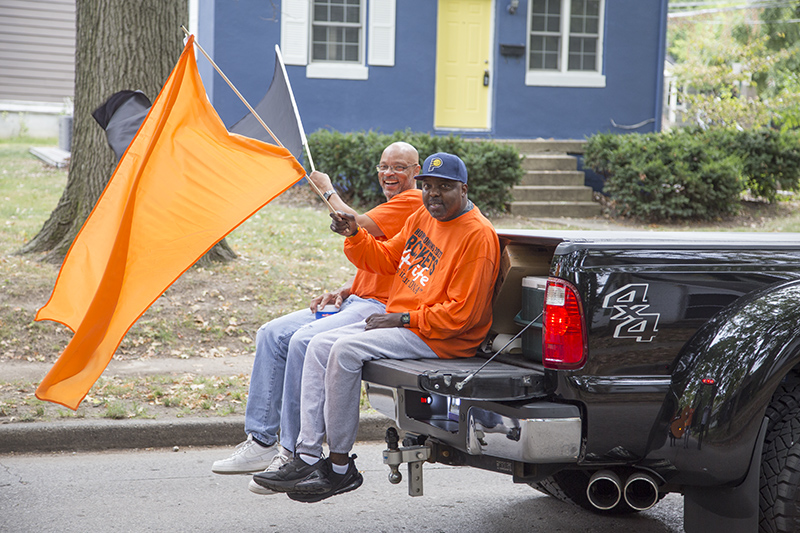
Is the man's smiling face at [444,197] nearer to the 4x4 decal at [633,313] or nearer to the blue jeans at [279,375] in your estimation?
the blue jeans at [279,375]

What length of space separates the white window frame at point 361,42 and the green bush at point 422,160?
8.24 feet

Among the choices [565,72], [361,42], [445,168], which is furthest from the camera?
[565,72]

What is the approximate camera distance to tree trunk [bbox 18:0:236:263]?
8695 mm

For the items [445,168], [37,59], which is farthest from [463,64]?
[445,168]

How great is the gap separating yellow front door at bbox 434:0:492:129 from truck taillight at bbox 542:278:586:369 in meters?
13.5

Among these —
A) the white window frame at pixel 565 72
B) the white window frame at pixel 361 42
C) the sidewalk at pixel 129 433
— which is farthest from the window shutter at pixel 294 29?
the sidewalk at pixel 129 433

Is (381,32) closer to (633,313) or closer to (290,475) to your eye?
(290,475)

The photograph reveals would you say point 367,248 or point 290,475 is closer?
point 290,475

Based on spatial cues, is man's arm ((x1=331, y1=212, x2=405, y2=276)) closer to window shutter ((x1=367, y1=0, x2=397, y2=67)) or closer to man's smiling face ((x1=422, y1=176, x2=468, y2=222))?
man's smiling face ((x1=422, y1=176, x2=468, y2=222))

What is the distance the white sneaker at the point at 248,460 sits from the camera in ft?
13.9

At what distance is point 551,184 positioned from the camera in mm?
15164

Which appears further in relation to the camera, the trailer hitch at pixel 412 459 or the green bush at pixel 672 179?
the green bush at pixel 672 179

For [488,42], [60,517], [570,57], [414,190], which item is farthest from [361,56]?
[60,517]

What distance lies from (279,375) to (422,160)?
9.26 metres
